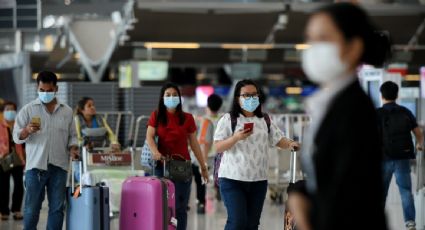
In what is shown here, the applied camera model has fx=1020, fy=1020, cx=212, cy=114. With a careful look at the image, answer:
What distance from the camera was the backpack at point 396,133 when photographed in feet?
34.3

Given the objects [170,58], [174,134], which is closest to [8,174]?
[174,134]

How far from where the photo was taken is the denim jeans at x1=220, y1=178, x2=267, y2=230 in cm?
767

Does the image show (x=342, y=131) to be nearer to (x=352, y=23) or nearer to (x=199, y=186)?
(x=352, y=23)

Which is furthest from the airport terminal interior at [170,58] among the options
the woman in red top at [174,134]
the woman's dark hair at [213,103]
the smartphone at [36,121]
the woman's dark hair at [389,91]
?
the smartphone at [36,121]

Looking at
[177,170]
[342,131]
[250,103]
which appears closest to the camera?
[342,131]

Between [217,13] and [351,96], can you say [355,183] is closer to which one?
[351,96]

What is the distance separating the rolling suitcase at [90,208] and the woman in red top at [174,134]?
68 centimetres

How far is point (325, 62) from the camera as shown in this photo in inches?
138

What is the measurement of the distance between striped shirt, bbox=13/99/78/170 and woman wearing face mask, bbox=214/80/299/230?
4.92ft

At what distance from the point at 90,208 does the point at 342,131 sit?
518 cm

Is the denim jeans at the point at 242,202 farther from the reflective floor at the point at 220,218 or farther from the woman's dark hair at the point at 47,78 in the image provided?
the reflective floor at the point at 220,218

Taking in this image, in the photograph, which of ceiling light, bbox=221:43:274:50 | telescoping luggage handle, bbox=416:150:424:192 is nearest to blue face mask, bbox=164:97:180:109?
telescoping luggage handle, bbox=416:150:424:192

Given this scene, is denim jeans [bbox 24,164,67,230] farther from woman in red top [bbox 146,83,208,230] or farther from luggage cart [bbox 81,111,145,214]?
luggage cart [bbox 81,111,145,214]

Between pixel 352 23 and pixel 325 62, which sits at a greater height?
pixel 352 23
